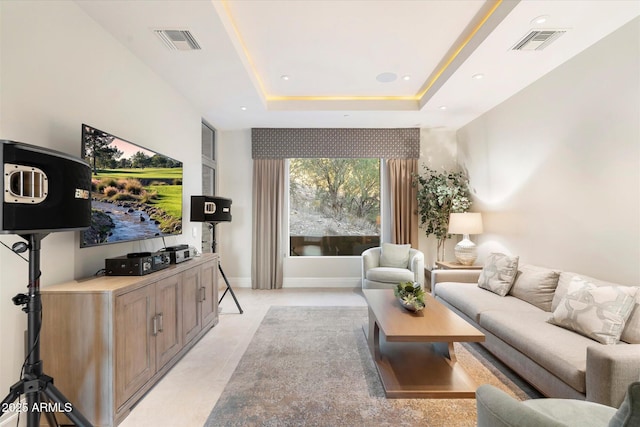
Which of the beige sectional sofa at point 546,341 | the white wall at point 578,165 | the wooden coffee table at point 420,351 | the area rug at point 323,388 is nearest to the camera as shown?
the beige sectional sofa at point 546,341

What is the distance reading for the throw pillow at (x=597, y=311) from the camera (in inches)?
75.2

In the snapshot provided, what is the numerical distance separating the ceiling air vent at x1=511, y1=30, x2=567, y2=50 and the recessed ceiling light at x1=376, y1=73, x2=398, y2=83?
1299 mm

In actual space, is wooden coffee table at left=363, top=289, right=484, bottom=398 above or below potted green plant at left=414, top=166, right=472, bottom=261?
below

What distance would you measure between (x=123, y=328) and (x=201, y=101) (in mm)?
3003

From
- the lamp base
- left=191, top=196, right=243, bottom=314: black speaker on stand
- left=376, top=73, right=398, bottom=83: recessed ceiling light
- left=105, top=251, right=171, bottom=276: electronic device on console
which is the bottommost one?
the lamp base

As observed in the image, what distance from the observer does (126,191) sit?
7.72 ft

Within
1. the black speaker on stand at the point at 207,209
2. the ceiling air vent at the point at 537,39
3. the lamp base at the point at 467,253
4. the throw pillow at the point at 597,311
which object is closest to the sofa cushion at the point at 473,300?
the throw pillow at the point at 597,311

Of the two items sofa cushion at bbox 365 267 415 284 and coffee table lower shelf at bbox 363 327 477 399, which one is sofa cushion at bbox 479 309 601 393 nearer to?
coffee table lower shelf at bbox 363 327 477 399

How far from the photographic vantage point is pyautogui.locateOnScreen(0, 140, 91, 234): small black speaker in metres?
1.21

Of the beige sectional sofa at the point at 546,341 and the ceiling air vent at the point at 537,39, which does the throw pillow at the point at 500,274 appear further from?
the ceiling air vent at the point at 537,39

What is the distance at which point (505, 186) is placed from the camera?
12.6 feet

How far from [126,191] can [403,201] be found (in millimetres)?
4152

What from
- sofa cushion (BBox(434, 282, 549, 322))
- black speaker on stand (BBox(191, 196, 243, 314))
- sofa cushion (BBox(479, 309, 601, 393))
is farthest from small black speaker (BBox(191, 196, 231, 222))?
sofa cushion (BBox(479, 309, 601, 393))

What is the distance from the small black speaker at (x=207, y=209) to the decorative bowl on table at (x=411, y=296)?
7.71 ft
